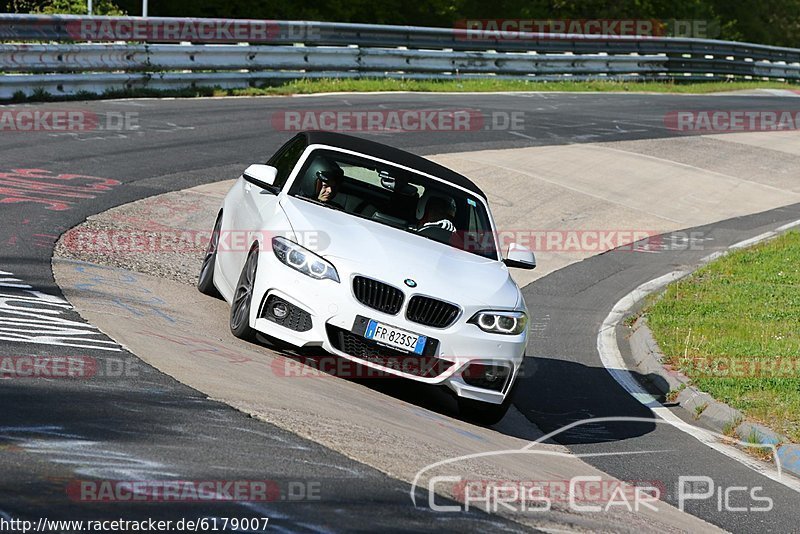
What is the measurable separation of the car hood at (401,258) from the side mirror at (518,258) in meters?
0.19

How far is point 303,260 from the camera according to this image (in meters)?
8.28

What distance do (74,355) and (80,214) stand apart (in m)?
6.12

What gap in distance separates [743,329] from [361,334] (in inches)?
230

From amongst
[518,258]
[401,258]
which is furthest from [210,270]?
[518,258]

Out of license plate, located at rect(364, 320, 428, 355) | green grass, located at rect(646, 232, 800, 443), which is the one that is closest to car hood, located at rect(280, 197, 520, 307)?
license plate, located at rect(364, 320, 428, 355)

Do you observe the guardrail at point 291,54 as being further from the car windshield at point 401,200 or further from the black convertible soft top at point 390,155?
the car windshield at point 401,200

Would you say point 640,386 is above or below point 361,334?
below

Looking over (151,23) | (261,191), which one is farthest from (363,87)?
(261,191)

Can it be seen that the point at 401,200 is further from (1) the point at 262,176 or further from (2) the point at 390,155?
(1) the point at 262,176

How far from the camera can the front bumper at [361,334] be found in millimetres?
8016

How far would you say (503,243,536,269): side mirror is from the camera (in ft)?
31.1

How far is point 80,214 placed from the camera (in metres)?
13.2

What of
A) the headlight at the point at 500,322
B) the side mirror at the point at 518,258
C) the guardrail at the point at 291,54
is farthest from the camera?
the guardrail at the point at 291,54

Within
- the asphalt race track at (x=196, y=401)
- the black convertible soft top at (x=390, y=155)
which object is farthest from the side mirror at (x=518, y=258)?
the asphalt race track at (x=196, y=401)
